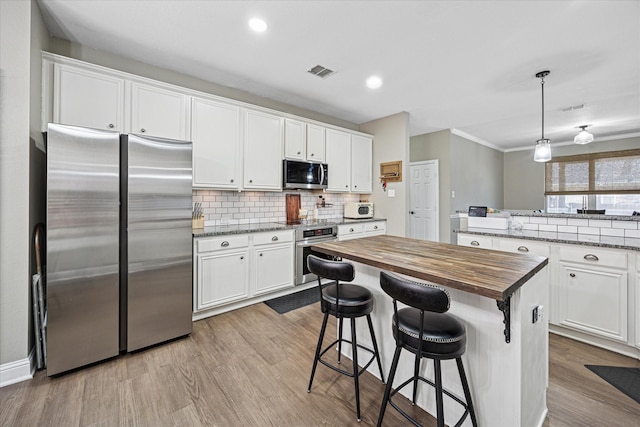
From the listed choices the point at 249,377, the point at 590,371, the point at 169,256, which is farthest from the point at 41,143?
the point at 590,371

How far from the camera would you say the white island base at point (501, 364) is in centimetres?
125

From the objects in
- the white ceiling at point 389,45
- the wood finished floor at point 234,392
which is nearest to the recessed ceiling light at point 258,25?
the white ceiling at point 389,45

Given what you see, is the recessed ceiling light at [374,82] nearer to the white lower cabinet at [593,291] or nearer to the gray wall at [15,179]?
the white lower cabinet at [593,291]

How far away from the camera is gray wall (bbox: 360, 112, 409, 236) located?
14.4 feet

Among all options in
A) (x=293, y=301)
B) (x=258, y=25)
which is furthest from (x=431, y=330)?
(x=258, y=25)

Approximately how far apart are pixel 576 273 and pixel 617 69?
2.53 metres

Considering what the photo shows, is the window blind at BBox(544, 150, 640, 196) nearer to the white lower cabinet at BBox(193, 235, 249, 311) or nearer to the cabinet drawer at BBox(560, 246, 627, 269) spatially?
the cabinet drawer at BBox(560, 246, 627, 269)

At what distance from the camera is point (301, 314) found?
2957 mm

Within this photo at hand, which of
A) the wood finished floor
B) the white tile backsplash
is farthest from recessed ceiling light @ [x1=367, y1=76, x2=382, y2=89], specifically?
the wood finished floor

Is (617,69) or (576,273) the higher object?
(617,69)

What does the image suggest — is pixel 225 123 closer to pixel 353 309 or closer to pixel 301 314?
pixel 301 314

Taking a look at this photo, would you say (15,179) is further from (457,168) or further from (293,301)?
(457,168)

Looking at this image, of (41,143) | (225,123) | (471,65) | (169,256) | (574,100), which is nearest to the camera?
(41,143)

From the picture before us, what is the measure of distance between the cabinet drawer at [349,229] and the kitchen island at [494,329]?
2291 mm
